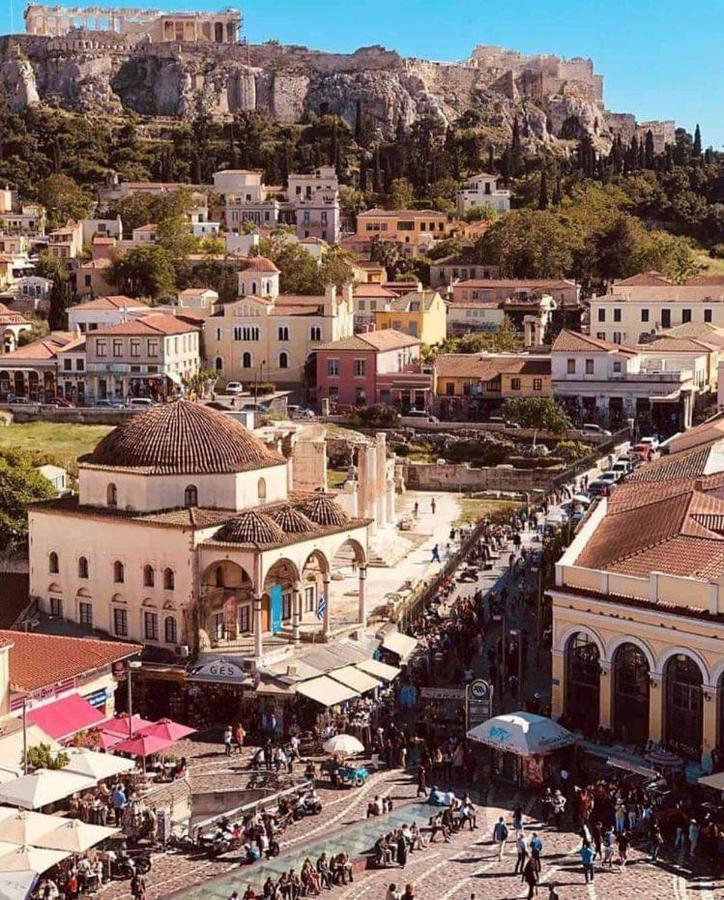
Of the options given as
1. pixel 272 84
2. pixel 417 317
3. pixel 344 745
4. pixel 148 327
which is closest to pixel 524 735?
pixel 344 745

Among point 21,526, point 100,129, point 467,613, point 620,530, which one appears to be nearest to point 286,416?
point 21,526

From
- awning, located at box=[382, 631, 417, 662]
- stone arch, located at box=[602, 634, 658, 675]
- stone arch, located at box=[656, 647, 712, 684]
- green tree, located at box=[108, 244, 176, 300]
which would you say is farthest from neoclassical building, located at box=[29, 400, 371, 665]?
Result: green tree, located at box=[108, 244, 176, 300]

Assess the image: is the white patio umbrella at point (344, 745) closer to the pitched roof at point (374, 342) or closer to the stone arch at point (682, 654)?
the stone arch at point (682, 654)

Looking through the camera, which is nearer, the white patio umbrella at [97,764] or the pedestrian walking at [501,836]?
the pedestrian walking at [501,836]

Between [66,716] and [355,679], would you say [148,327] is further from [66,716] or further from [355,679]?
[66,716]

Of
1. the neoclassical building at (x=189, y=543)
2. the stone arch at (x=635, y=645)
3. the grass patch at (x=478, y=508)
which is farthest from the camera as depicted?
the grass patch at (x=478, y=508)

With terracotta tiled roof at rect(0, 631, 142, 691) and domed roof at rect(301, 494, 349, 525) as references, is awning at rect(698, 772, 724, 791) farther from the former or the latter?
domed roof at rect(301, 494, 349, 525)

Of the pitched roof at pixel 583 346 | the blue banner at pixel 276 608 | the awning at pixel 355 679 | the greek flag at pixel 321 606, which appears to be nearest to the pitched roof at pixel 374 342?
the pitched roof at pixel 583 346
